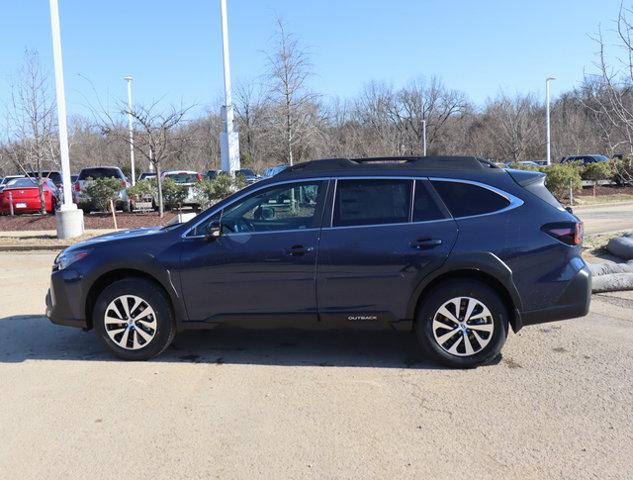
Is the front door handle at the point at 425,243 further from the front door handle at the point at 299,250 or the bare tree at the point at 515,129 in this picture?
the bare tree at the point at 515,129

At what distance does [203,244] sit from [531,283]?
110 inches

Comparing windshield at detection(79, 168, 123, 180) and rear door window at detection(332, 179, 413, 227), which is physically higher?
windshield at detection(79, 168, 123, 180)

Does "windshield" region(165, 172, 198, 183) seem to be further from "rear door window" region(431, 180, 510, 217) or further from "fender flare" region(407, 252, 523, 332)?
"fender flare" region(407, 252, 523, 332)

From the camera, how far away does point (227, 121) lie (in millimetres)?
16750

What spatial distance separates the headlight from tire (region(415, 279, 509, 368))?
121 inches

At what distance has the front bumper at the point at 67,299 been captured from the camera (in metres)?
5.18

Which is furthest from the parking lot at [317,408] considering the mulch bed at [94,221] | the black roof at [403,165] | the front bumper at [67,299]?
the mulch bed at [94,221]

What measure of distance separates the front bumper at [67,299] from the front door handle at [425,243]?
9.82 feet

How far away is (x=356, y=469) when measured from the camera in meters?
3.31

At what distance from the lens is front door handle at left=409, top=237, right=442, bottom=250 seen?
4.75m

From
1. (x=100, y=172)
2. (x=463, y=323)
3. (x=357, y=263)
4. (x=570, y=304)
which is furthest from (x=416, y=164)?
(x=100, y=172)

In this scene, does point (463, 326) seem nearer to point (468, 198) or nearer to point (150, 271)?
point (468, 198)

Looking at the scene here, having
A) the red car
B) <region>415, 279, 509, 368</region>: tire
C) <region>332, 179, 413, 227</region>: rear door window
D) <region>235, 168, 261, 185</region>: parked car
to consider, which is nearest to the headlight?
<region>332, 179, 413, 227</region>: rear door window

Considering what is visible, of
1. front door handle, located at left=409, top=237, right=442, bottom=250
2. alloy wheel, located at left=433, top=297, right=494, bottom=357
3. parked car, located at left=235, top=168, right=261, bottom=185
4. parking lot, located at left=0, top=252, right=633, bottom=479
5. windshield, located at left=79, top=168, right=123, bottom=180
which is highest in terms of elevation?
windshield, located at left=79, top=168, right=123, bottom=180
